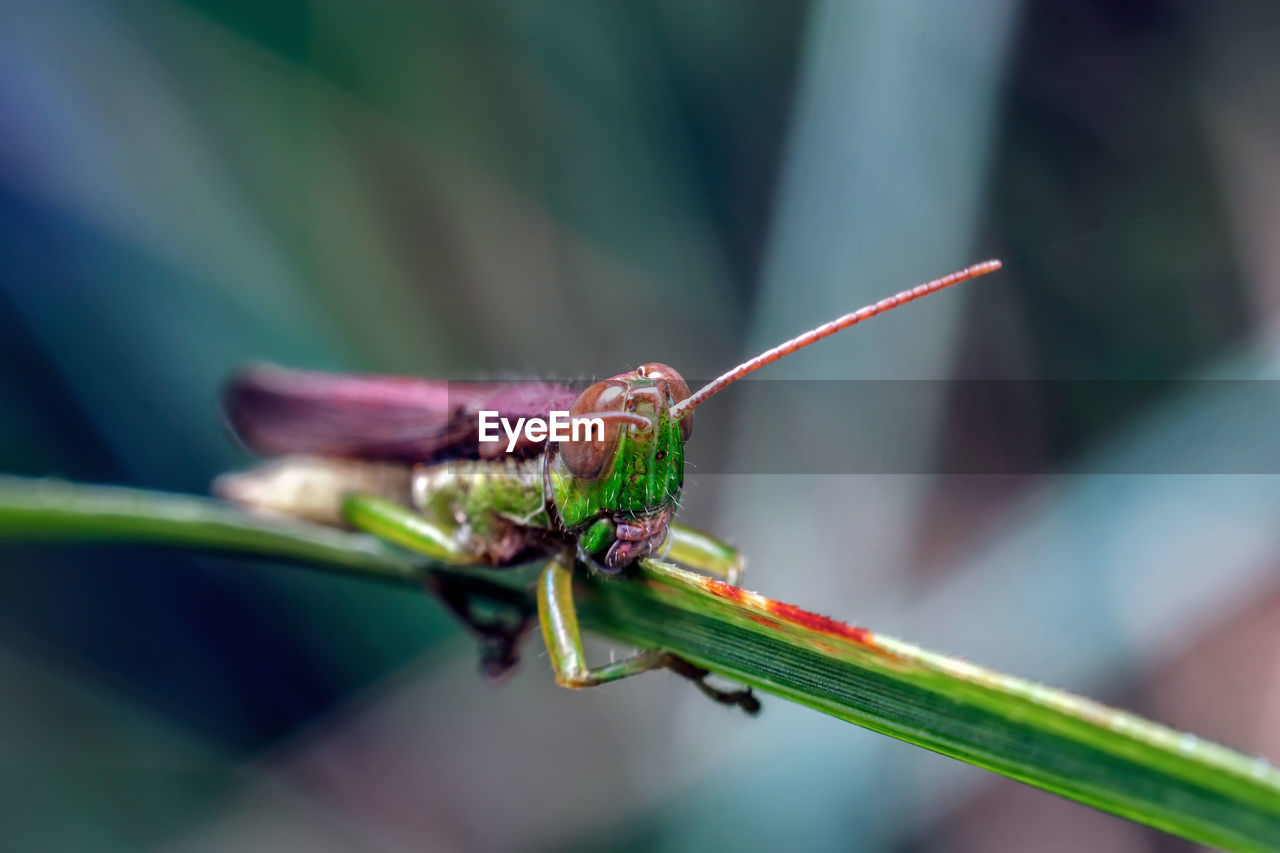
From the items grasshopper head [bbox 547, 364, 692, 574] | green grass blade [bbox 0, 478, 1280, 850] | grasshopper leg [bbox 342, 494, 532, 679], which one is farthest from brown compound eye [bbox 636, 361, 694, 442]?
grasshopper leg [bbox 342, 494, 532, 679]

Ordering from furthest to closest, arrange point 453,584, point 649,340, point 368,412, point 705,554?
point 649,340, point 368,412, point 453,584, point 705,554

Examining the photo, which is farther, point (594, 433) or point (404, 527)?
point (404, 527)

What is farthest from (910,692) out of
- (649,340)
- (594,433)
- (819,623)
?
(649,340)

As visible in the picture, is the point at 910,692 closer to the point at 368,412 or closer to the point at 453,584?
the point at 453,584

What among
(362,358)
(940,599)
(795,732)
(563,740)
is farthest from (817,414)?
(362,358)

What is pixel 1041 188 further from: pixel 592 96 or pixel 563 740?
pixel 563 740

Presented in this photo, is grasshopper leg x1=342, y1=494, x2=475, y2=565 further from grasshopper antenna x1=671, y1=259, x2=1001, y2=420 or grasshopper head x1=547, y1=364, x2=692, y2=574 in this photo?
grasshopper antenna x1=671, y1=259, x2=1001, y2=420
